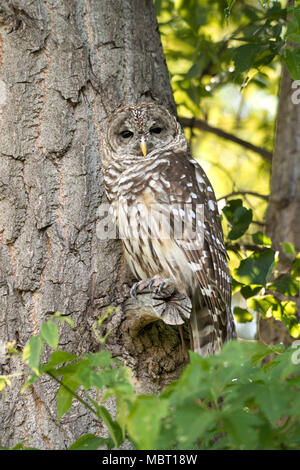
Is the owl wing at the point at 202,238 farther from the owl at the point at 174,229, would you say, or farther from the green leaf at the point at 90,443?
the green leaf at the point at 90,443

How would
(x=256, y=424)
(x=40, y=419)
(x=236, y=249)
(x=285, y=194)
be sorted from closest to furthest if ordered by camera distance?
(x=256, y=424) → (x=40, y=419) → (x=236, y=249) → (x=285, y=194)

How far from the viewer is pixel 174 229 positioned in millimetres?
2465

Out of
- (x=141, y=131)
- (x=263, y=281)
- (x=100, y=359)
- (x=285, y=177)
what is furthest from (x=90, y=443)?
(x=285, y=177)

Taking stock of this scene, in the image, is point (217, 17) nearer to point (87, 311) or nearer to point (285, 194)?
point (285, 194)

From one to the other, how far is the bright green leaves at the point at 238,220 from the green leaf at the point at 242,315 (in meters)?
0.36

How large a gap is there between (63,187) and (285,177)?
1.57 meters

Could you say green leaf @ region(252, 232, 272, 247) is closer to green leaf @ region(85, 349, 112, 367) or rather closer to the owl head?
the owl head

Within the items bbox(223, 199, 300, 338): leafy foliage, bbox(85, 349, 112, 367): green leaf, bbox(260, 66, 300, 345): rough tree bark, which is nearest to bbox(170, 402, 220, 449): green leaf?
bbox(85, 349, 112, 367): green leaf

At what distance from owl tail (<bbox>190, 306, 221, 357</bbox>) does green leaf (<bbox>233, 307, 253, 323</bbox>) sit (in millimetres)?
496

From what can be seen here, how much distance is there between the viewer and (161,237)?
2.48 m

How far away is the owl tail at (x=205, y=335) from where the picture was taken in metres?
2.41

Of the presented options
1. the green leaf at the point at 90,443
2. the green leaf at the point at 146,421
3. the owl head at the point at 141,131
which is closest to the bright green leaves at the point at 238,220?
the owl head at the point at 141,131

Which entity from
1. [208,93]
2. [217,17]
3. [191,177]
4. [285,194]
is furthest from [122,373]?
[217,17]
